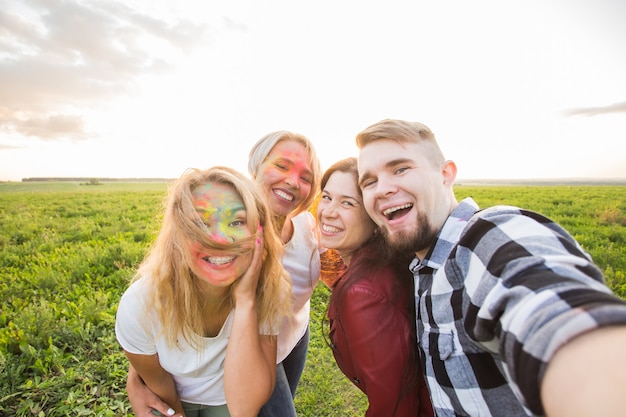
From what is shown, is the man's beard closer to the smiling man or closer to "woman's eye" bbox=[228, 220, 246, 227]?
the smiling man

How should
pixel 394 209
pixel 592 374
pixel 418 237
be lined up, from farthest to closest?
pixel 394 209 → pixel 418 237 → pixel 592 374

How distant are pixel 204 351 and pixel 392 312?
1295 millimetres

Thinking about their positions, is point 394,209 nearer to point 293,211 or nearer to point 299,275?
point 299,275

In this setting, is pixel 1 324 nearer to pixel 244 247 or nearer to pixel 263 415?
pixel 263 415

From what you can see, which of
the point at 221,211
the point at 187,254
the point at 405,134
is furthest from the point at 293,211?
the point at 405,134

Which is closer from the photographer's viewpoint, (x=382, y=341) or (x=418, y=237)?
(x=382, y=341)

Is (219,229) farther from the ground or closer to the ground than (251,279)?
farther from the ground

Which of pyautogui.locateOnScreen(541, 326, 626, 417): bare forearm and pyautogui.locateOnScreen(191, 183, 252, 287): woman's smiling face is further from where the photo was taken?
pyautogui.locateOnScreen(191, 183, 252, 287): woman's smiling face

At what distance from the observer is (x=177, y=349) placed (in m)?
1.94

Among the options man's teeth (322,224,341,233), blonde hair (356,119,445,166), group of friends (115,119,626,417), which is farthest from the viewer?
man's teeth (322,224,341,233)

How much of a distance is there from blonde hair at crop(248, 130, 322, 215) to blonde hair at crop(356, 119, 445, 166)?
3.24 ft

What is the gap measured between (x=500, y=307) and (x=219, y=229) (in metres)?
1.49

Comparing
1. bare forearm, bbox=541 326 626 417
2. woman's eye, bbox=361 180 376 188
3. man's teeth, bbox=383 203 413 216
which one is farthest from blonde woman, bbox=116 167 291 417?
bare forearm, bbox=541 326 626 417

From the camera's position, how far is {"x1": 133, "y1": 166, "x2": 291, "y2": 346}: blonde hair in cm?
182
